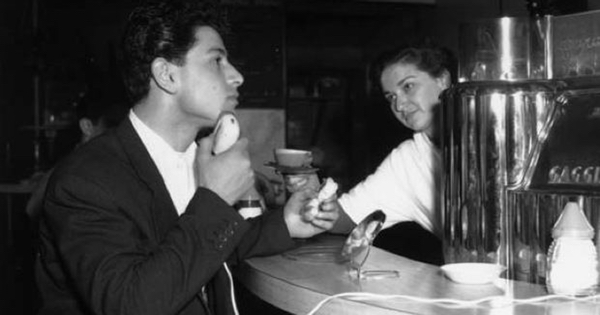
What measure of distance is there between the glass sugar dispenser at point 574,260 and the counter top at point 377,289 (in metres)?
0.03

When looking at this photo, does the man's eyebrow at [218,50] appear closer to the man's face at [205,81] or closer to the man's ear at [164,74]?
the man's face at [205,81]

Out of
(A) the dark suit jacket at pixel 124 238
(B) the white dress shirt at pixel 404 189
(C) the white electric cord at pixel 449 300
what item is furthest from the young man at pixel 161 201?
(B) the white dress shirt at pixel 404 189

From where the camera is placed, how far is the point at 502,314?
1.23m

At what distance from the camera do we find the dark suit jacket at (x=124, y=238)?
145 cm

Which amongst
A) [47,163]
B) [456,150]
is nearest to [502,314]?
[456,150]

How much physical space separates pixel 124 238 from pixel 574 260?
34.3 inches

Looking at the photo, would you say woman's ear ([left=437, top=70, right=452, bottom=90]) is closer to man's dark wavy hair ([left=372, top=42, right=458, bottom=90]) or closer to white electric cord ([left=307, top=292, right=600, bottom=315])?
man's dark wavy hair ([left=372, top=42, right=458, bottom=90])

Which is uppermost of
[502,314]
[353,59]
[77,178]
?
[353,59]

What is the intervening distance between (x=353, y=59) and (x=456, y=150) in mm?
6014

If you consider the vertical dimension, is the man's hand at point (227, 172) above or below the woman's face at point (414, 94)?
below

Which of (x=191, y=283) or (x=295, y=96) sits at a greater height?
(x=295, y=96)

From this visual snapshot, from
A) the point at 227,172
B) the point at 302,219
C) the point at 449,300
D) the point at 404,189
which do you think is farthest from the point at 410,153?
the point at 449,300

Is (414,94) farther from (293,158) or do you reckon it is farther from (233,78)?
(233,78)

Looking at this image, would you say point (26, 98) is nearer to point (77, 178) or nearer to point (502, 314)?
point (77, 178)
